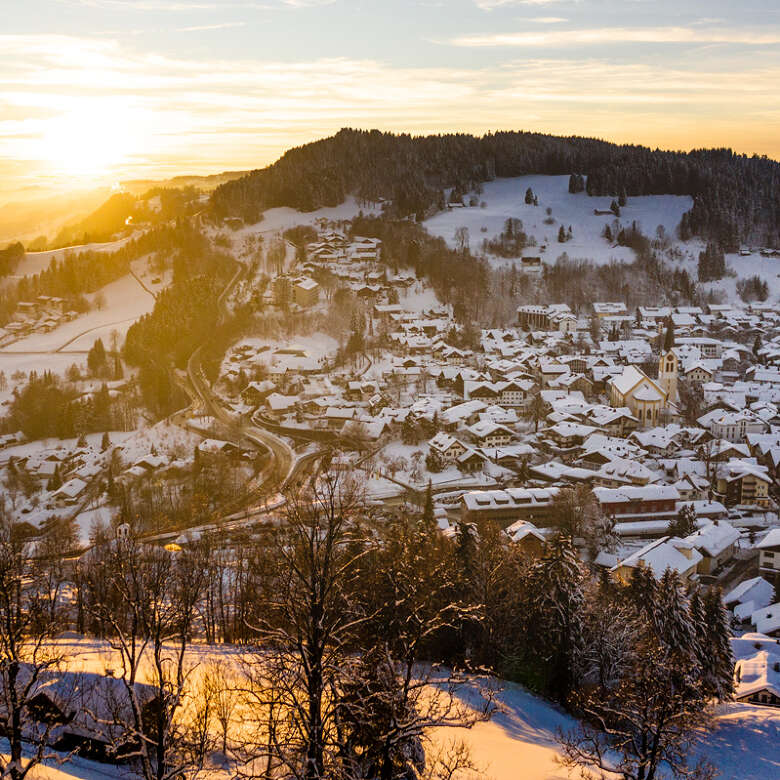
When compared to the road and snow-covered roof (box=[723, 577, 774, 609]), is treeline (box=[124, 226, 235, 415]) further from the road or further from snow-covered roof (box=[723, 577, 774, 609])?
snow-covered roof (box=[723, 577, 774, 609])

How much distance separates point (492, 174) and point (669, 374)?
49.2m

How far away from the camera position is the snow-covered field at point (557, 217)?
205 ft

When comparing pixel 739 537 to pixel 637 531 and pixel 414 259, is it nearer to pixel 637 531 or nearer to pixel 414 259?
pixel 637 531

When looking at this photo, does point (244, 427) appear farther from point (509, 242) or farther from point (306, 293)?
point (509, 242)

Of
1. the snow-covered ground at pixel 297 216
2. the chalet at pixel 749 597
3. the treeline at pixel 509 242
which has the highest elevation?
the snow-covered ground at pixel 297 216

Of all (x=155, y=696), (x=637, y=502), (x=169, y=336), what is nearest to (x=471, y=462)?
(x=637, y=502)

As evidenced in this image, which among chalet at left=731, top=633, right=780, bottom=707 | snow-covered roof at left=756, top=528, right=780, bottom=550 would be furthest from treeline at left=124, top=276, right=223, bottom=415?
chalet at left=731, top=633, right=780, bottom=707

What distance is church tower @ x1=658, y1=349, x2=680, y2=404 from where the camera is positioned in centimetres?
3634

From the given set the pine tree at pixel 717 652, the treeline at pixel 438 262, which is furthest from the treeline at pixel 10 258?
the pine tree at pixel 717 652

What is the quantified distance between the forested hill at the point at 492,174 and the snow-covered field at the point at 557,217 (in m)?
1.78

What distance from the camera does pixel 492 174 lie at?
79875 mm

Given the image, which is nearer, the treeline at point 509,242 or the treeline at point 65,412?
the treeline at point 65,412

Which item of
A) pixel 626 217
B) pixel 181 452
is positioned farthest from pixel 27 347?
pixel 626 217

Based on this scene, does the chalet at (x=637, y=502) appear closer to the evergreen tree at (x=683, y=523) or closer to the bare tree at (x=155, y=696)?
the evergreen tree at (x=683, y=523)
